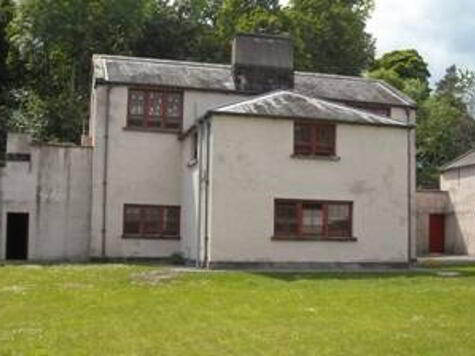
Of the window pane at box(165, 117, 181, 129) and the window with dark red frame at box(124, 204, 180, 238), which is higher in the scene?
the window pane at box(165, 117, 181, 129)

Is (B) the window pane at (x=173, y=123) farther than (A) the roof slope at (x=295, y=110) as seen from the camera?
Yes

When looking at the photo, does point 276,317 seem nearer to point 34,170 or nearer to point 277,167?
point 277,167

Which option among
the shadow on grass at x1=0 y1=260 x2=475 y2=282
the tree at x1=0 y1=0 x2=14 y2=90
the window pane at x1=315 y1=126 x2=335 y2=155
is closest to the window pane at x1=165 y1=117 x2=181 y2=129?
the window pane at x1=315 y1=126 x2=335 y2=155

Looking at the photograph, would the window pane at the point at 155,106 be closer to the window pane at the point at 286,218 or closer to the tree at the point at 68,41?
the window pane at the point at 286,218

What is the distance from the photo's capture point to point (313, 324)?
15891mm

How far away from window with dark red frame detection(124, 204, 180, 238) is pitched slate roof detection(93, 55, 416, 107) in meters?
5.39

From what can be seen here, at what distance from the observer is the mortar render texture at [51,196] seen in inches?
1371

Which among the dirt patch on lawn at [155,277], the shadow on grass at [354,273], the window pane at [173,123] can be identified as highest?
the window pane at [173,123]

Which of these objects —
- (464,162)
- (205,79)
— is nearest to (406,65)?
(464,162)

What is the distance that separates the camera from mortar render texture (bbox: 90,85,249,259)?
34.5 m

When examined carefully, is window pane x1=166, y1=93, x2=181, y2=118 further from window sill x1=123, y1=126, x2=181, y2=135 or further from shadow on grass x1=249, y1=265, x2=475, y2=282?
shadow on grass x1=249, y1=265, x2=475, y2=282

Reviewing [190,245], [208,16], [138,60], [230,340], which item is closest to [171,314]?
[230,340]

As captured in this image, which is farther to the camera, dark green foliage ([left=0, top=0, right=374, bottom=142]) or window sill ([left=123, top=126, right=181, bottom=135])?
dark green foliage ([left=0, top=0, right=374, bottom=142])

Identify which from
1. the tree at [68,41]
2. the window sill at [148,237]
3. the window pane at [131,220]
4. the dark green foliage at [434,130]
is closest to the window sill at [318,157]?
the window sill at [148,237]
